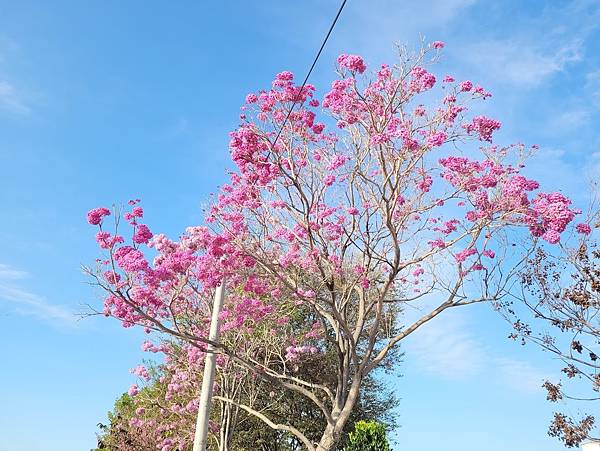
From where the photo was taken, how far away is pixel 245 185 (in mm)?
12641

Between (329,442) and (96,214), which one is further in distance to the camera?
(329,442)

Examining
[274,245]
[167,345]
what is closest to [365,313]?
[274,245]

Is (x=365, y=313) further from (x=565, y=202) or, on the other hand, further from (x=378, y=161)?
(x=565, y=202)

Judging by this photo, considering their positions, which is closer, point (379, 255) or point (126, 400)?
point (379, 255)

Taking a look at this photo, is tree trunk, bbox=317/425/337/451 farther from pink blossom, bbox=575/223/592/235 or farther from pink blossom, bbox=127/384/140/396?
pink blossom, bbox=127/384/140/396

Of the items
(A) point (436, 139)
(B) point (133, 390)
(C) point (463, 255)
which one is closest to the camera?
(A) point (436, 139)

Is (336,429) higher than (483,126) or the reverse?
the reverse

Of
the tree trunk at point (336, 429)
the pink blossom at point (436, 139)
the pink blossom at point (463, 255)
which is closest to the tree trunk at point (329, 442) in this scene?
the tree trunk at point (336, 429)

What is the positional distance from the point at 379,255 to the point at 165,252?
423 centimetres

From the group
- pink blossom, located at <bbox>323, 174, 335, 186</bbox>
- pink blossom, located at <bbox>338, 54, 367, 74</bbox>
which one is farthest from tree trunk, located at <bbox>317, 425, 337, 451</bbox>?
A: pink blossom, located at <bbox>338, 54, 367, 74</bbox>

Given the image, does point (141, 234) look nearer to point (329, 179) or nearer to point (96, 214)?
point (96, 214)

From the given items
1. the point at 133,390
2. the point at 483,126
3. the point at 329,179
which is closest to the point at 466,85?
the point at 483,126

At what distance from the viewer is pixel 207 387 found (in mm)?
10477

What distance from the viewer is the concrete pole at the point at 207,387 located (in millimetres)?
10188
